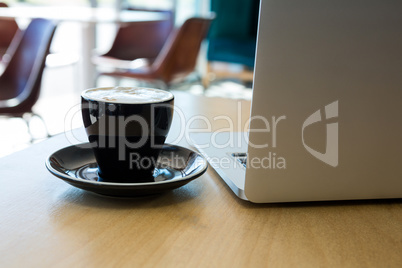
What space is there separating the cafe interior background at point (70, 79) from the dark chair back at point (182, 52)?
488 mm

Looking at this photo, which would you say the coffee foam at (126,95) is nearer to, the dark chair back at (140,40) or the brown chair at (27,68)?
the brown chair at (27,68)

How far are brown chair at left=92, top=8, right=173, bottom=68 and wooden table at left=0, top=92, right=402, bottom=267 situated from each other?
251 cm

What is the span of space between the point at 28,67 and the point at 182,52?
3.78 ft

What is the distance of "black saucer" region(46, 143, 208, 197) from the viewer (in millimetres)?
428

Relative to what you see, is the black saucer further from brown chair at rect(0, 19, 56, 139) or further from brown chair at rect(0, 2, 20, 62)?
brown chair at rect(0, 2, 20, 62)

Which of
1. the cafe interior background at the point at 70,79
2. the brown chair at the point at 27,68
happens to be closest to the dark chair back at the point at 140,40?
the cafe interior background at the point at 70,79

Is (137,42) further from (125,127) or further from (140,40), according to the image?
(125,127)

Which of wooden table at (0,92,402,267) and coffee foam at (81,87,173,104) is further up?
coffee foam at (81,87,173,104)

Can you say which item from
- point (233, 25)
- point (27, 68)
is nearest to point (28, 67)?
point (27, 68)

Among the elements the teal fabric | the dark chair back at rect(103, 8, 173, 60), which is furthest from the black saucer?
the teal fabric

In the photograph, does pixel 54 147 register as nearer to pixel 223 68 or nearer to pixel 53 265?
pixel 53 265

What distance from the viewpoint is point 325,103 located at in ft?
1.39

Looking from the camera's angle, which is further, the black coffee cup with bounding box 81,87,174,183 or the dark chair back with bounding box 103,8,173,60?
the dark chair back with bounding box 103,8,173,60

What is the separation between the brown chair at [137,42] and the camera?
318 centimetres
